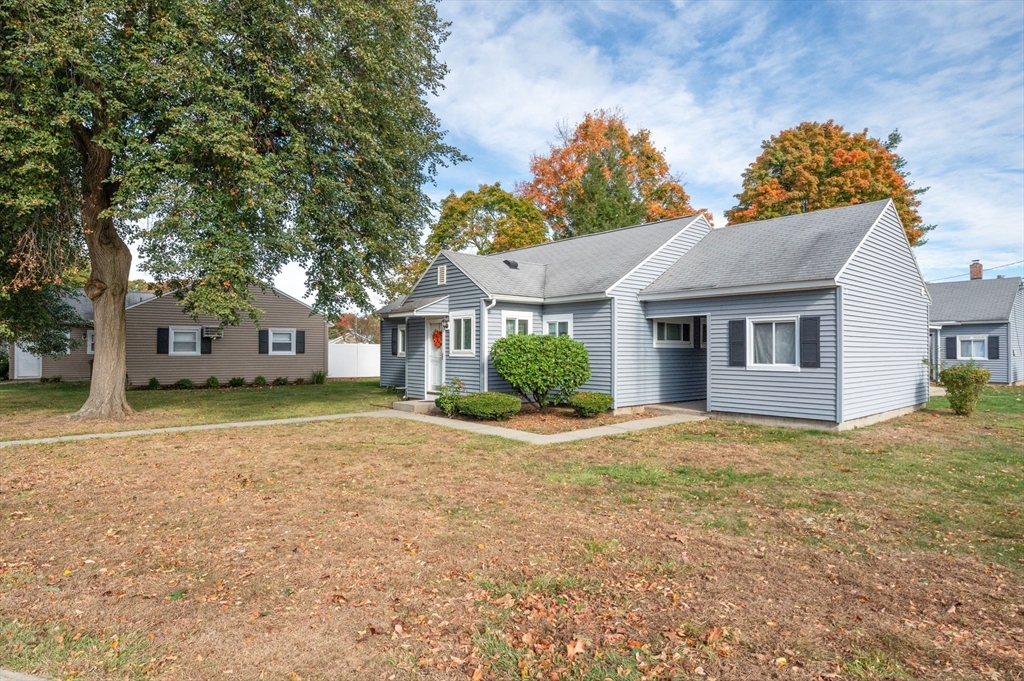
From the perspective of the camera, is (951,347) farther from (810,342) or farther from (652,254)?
(810,342)

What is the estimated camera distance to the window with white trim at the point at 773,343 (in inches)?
480

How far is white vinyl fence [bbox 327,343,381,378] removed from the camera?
3120cm

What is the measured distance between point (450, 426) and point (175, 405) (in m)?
9.56

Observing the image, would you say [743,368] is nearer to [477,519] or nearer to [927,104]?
[477,519]

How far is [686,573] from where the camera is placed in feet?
15.0

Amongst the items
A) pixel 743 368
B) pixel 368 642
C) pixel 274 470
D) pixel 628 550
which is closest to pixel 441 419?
pixel 274 470

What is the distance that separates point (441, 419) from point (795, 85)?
15.2m

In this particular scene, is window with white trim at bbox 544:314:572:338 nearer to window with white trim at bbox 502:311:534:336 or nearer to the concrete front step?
window with white trim at bbox 502:311:534:336

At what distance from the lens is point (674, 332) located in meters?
15.7

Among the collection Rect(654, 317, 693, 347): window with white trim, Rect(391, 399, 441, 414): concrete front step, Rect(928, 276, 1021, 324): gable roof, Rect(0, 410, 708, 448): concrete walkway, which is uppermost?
Rect(928, 276, 1021, 324): gable roof

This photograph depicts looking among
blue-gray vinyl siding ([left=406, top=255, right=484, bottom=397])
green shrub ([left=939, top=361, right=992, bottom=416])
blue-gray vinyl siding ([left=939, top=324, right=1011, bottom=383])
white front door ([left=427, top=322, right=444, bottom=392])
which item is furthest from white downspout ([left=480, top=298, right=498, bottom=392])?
blue-gray vinyl siding ([left=939, top=324, right=1011, bottom=383])

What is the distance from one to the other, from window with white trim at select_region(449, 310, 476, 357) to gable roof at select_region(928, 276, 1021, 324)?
2222 cm

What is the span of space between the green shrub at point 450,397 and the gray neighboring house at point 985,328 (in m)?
20.8

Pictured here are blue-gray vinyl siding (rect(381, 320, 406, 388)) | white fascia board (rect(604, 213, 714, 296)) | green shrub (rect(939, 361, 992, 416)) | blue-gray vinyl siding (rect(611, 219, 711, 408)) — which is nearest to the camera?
green shrub (rect(939, 361, 992, 416))
